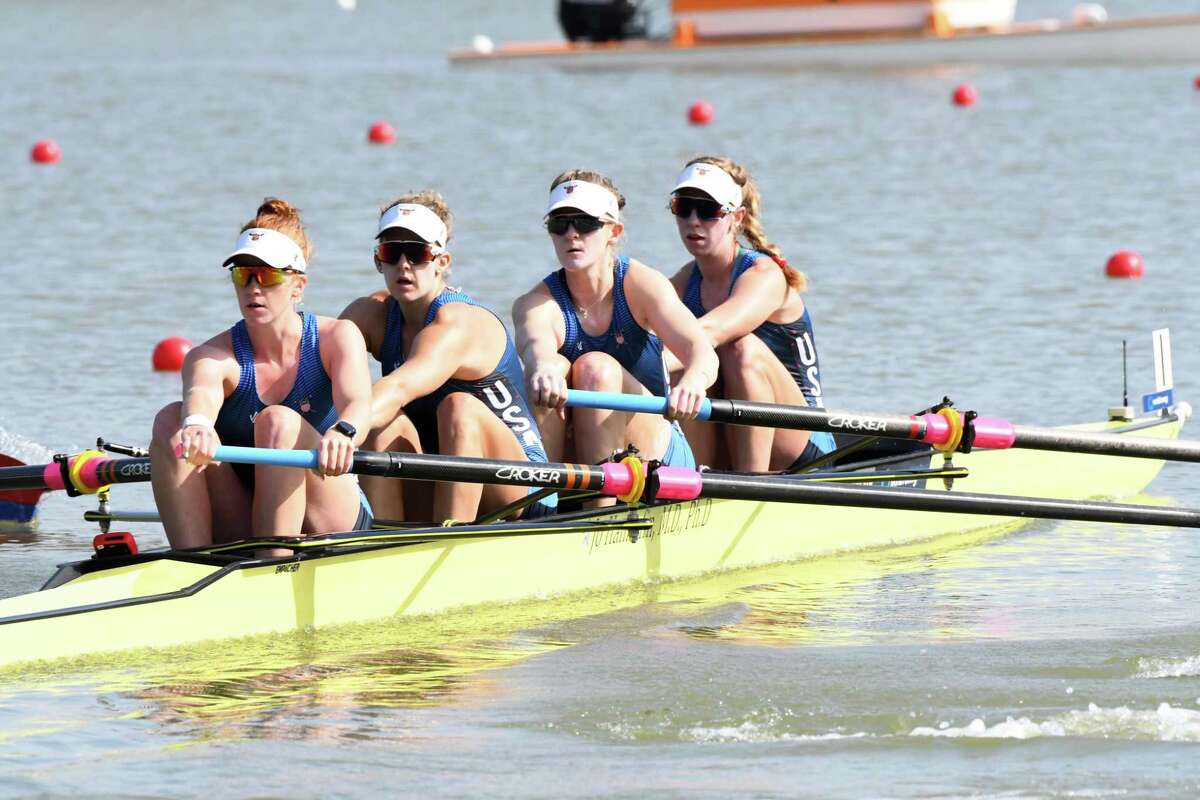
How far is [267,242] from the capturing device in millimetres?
6082

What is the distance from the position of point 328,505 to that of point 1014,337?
22.5 ft

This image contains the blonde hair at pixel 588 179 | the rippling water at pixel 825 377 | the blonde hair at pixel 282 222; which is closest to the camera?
the rippling water at pixel 825 377

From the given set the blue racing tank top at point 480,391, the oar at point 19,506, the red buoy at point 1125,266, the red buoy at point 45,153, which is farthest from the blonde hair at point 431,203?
the red buoy at point 45,153

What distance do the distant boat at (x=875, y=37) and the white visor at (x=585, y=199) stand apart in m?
25.6

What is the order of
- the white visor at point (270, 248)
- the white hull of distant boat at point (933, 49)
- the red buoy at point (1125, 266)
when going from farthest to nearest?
the white hull of distant boat at point (933, 49)
the red buoy at point (1125, 266)
the white visor at point (270, 248)

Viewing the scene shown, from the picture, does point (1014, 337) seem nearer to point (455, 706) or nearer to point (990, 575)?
point (990, 575)

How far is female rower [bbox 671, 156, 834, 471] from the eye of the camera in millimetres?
7578

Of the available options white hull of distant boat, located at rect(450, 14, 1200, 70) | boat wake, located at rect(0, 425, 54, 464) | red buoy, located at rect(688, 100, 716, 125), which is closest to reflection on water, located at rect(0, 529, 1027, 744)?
boat wake, located at rect(0, 425, 54, 464)

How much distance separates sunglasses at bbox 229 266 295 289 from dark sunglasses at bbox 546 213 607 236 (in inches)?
48.3

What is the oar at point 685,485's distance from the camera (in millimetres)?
6102

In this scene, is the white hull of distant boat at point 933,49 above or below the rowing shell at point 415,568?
above

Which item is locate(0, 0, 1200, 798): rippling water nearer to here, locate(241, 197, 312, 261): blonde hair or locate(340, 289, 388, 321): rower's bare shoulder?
locate(340, 289, 388, 321): rower's bare shoulder

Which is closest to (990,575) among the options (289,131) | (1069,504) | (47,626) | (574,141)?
(1069,504)

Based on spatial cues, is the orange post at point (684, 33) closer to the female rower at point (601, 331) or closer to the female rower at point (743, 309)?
the female rower at point (743, 309)
